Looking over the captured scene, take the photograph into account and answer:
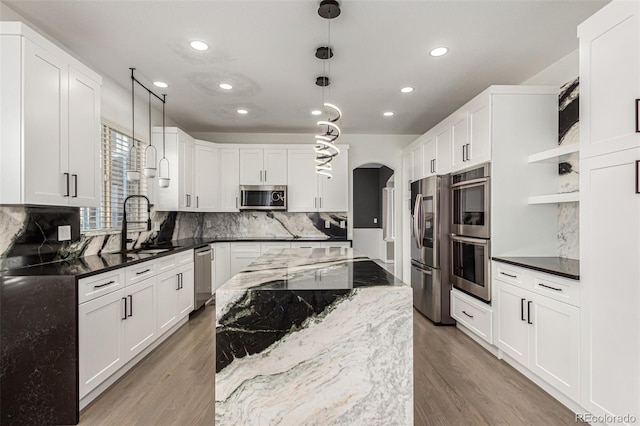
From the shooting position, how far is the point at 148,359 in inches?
117

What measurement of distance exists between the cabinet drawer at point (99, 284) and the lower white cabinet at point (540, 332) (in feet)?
10.2

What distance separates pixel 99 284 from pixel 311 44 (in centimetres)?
243

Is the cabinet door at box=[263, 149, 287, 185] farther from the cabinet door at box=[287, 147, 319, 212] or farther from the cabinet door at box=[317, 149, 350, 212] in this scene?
the cabinet door at box=[317, 149, 350, 212]

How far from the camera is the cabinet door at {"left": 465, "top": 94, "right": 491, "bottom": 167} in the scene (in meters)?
3.04

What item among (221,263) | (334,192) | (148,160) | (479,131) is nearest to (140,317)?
(221,263)

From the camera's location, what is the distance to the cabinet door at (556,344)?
2107 millimetres

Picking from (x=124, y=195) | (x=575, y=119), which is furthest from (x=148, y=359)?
(x=575, y=119)

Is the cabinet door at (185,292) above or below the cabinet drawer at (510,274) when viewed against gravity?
below

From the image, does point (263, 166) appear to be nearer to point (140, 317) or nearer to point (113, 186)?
point (113, 186)

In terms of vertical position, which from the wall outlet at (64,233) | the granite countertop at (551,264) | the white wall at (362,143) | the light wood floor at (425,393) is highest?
the white wall at (362,143)

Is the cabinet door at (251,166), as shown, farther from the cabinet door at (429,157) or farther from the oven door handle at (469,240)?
the oven door handle at (469,240)

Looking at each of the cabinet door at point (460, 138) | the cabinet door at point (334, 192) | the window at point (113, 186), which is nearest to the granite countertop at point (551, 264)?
the cabinet door at point (460, 138)

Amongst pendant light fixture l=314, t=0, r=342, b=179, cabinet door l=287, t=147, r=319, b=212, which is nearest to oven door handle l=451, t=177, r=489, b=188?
pendant light fixture l=314, t=0, r=342, b=179

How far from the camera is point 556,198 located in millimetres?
2664
